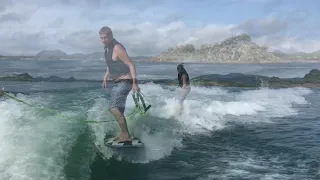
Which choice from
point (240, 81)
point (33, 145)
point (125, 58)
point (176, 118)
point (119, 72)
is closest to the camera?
point (33, 145)

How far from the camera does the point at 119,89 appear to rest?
8.55 meters

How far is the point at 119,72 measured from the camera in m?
8.45

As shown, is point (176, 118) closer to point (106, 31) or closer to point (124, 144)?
point (124, 144)

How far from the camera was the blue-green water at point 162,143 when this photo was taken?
25.0ft

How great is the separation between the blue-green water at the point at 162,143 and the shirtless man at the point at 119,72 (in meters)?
1.01

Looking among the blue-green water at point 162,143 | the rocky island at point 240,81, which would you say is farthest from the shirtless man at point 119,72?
the rocky island at point 240,81

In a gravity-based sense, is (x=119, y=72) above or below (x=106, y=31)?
below

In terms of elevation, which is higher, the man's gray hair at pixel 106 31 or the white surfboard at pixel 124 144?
the man's gray hair at pixel 106 31

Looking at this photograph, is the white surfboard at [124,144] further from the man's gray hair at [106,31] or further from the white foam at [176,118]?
the man's gray hair at [106,31]

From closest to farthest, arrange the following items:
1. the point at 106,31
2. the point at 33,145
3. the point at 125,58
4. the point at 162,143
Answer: the point at 33,145 → the point at 106,31 → the point at 125,58 → the point at 162,143

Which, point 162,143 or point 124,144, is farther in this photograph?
point 162,143

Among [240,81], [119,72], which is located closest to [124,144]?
[119,72]

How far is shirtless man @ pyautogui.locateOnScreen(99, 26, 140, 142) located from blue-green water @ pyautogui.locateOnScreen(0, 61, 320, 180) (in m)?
1.01

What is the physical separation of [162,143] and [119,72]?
107 inches
